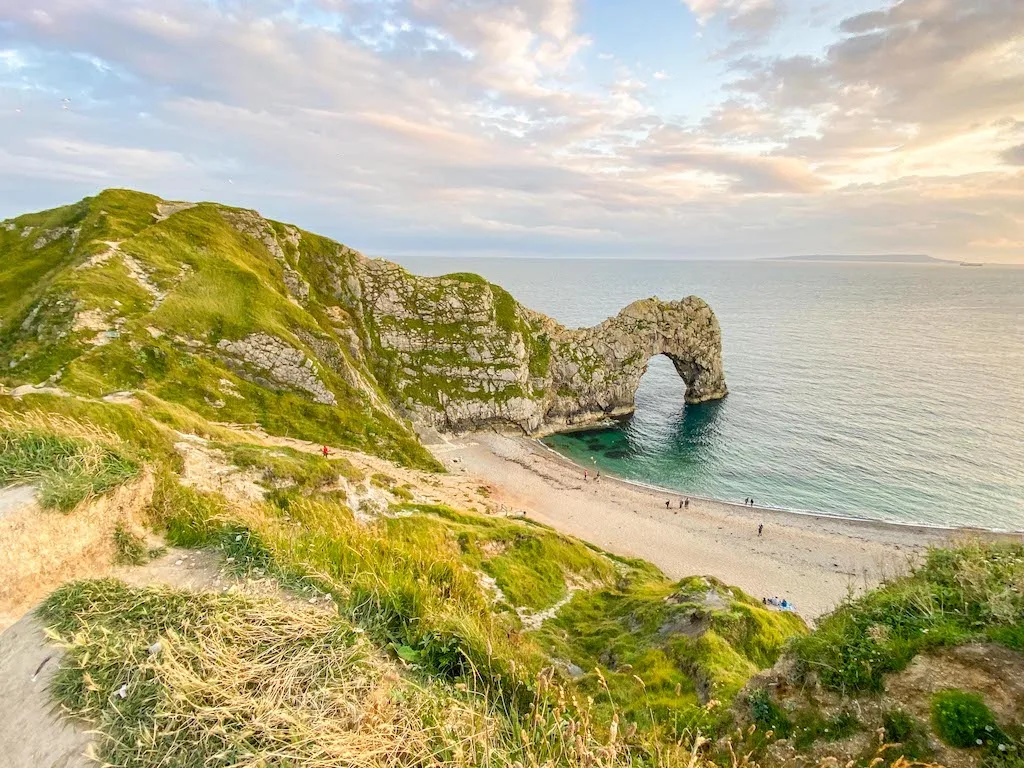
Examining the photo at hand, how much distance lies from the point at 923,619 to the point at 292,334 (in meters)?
55.8

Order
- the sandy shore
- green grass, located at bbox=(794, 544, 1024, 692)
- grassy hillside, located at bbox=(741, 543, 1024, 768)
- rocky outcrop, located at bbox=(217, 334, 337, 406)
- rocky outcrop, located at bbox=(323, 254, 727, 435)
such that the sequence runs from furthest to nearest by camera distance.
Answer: rocky outcrop, located at bbox=(323, 254, 727, 435)
rocky outcrop, located at bbox=(217, 334, 337, 406)
the sandy shore
green grass, located at bbox=(794, 544, 1024, 692)
grassy hillside, located at bbox=(741, 543, 1024, 768)

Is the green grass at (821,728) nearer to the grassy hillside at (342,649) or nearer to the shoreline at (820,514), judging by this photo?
the grassy hillside at (342,649)

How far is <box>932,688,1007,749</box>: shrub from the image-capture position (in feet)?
22.4

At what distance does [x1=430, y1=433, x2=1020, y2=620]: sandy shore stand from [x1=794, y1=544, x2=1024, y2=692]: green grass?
3764 centimetres

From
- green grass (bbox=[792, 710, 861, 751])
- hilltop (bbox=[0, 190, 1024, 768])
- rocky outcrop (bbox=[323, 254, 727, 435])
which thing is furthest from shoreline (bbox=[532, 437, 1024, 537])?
green grass (bbox=[792, 710, 861, 751])

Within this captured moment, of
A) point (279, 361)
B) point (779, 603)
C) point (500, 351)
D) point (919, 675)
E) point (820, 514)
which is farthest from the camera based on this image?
point (500, 351)

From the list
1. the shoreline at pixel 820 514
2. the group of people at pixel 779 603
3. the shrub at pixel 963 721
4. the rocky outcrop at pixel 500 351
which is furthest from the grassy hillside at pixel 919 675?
the rocky outcrop at pixel 500 351

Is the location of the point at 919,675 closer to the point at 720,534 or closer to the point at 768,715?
the point at 768,715

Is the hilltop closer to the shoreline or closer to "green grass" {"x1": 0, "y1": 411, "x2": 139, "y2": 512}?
"green grass" {"x1": 0, "y1": 411, "x2": 139, "y2": 512}

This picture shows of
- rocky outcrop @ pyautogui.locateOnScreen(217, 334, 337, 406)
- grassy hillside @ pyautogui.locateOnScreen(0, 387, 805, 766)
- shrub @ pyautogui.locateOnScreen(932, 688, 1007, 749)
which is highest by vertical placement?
grassy hillside @ pyautogui.locateOnScreen(0, 387, 805, 766)

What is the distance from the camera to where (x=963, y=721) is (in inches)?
275

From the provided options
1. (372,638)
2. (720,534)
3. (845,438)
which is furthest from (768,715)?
(845,438)

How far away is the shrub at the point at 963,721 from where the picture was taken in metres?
6.82

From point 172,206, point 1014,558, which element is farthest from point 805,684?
point 172,206
